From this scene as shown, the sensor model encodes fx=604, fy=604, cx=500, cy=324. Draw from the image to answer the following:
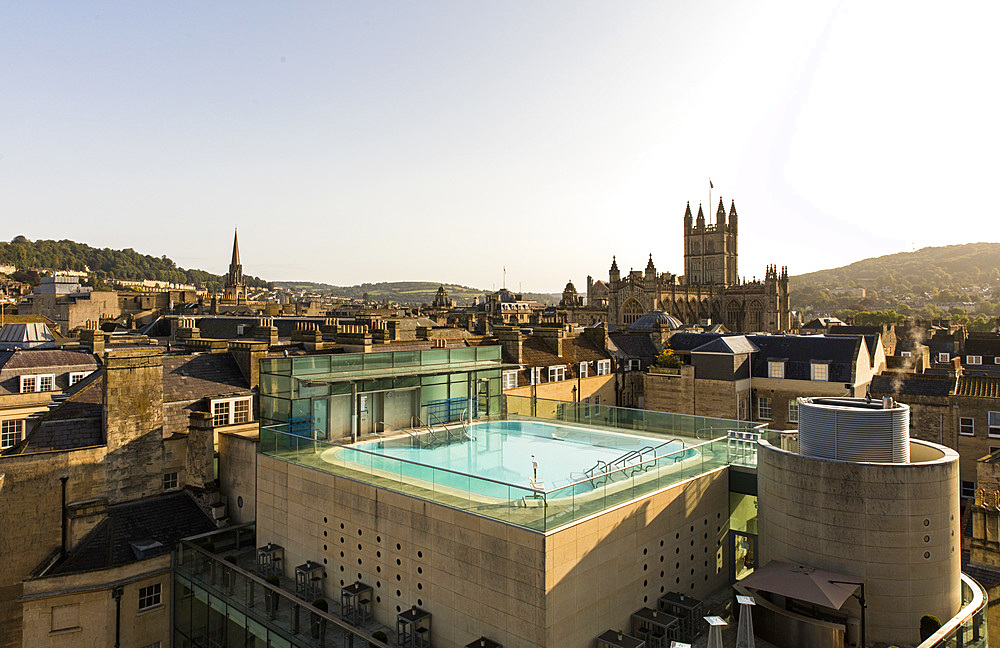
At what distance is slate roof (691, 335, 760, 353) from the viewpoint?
38.4 m

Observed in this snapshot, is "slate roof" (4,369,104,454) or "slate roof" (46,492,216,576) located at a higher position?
"slate roof" (4,369,104,454)

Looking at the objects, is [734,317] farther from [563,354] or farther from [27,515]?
[27,515]

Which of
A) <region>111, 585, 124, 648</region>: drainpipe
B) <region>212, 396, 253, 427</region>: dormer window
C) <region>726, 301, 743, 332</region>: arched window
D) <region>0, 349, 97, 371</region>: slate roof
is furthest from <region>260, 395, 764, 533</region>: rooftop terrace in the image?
<region>726, 301, 743, 332</region>: arched window

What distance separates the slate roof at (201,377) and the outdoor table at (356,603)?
40.0 feet

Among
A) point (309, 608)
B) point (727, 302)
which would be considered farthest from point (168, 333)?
point (727, 302)

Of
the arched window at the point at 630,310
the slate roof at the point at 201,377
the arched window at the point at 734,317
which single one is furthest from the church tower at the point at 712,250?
the slate roof at the point at 201,377

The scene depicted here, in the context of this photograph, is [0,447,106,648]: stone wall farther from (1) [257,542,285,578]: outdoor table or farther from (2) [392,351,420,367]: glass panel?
(2) [392,351,420,367]: glass panel

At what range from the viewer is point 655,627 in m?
14.8

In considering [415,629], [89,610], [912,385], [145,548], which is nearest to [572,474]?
[415,629]

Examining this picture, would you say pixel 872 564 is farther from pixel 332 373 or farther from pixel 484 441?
pixel 332 373

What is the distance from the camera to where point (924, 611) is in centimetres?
1514

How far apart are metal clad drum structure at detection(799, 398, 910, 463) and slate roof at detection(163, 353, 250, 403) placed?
2194cm

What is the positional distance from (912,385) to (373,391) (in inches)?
1288

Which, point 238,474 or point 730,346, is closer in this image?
point 238,474
